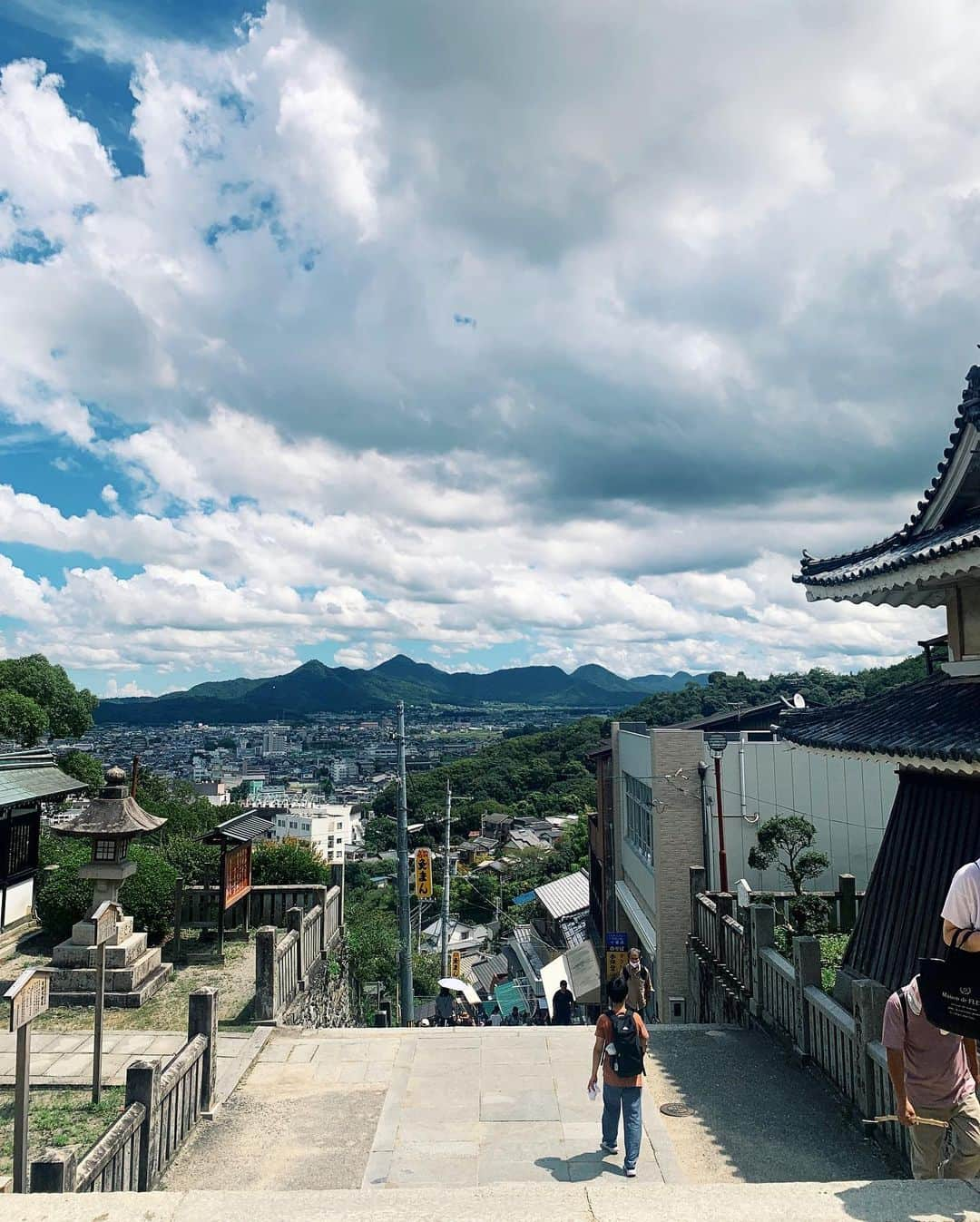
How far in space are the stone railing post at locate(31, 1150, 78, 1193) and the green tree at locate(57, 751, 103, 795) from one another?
3669cm

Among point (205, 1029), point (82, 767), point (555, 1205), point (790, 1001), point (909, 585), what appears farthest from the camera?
point (82, 767)

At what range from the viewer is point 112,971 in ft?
43.0

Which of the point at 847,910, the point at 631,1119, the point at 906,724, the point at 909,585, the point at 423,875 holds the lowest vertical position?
the point at 423,875

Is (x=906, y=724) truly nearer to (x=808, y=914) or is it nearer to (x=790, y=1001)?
(x=790, y=1001)

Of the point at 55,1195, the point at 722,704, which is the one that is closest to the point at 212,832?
the point at 55,1195

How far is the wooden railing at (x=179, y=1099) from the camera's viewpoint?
7113 millimetres

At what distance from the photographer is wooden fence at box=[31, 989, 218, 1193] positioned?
5094 millimetres

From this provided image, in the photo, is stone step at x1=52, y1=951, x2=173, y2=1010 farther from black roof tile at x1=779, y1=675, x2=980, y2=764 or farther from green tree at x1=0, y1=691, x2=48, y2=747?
green tree at x1=0, y1=691, x2=48, y2=747

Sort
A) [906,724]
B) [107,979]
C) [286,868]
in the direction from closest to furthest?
1. [906,724]
2. [107,979]
3. [286,868]

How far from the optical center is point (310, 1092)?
29.9 feet

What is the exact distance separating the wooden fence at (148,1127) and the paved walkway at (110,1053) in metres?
1.06

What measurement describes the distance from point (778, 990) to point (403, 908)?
10.3 meters

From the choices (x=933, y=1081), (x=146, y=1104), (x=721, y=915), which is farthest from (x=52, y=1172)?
(x=721, y=915)

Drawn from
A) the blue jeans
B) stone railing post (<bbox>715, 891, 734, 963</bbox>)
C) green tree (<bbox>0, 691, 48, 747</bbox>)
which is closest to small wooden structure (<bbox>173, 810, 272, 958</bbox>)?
stone railing post (<bbox>715, 891, 734, 963</bbox>)
